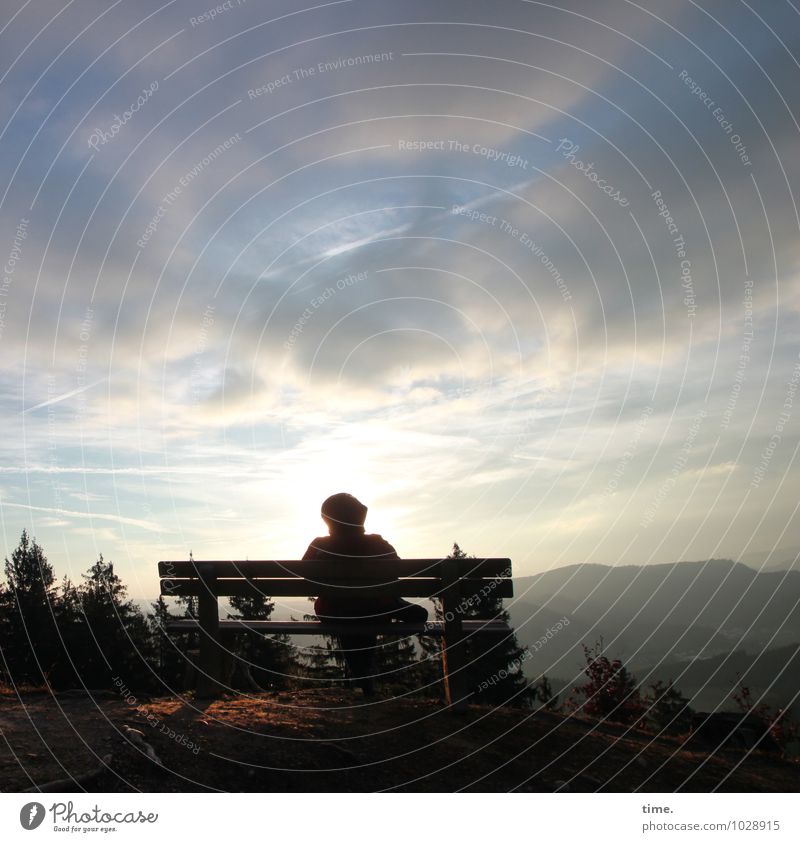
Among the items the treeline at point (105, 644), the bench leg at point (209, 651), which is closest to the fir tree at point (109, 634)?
the treeline at point (105, 644)

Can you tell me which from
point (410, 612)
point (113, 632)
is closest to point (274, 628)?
point (410, 612)

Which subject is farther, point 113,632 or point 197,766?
point 113,632

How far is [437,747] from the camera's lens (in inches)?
243

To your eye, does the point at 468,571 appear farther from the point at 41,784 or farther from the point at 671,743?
the point at 41,784

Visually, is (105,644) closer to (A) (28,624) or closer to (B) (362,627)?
(A) (28,624)

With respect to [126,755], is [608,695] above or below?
below

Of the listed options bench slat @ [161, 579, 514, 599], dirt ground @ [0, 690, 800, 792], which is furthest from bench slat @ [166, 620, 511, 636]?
dirt ground @ [0, 690, 800, 792]

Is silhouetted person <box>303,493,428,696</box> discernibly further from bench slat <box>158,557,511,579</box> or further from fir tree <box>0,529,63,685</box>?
fir tree <box>0,529,63,685</box>

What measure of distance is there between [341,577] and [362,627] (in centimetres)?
61

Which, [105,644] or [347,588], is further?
[105,644]

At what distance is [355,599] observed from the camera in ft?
26.4

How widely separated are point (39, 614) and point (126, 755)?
40.0 metres

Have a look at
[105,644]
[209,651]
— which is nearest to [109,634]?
[105,644]

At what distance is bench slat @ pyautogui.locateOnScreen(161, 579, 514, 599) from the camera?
24.5 feet
